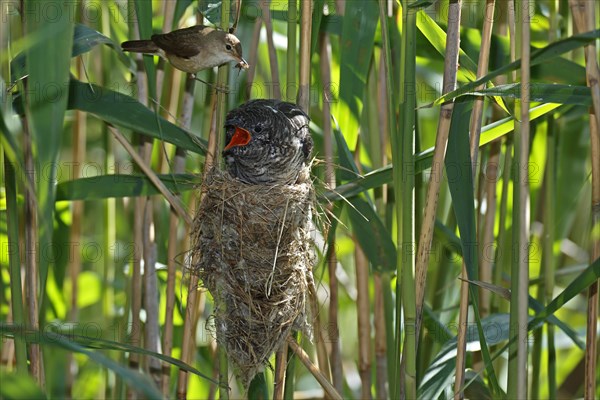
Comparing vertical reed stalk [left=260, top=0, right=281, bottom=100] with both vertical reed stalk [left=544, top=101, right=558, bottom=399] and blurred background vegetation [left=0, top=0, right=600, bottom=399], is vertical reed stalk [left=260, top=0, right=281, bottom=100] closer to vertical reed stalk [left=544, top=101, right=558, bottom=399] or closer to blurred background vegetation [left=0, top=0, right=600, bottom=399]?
blurred background vegetation [left=0, top=0, right=600, bottom=399]

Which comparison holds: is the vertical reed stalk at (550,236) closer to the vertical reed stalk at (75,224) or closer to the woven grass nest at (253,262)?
the woven grass nest at (253,262)

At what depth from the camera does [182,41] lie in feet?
6.01

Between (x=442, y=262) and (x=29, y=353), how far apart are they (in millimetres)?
1229

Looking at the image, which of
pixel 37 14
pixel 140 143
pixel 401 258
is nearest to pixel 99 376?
pixel 140 143

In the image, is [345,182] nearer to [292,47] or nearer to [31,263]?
[292,47]

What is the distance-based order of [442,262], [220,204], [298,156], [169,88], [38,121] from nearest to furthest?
[38,121] → [220,204] → [298,156] → [169,88] → [442,262]

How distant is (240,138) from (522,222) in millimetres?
902

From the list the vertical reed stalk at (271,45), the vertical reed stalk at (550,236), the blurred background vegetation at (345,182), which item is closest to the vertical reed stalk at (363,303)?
the blurred background vegetation at (345,182)

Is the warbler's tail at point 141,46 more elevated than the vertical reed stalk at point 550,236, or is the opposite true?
the warbler's tail at point 141,46

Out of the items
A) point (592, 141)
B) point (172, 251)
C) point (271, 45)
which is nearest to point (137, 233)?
point (172, 251)

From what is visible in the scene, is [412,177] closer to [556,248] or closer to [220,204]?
[220,204]

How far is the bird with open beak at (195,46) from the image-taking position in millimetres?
1802

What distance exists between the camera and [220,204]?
185 centimetres

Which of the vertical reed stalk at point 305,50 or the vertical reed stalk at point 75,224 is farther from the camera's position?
the vertical reed stalk at point 75,224
